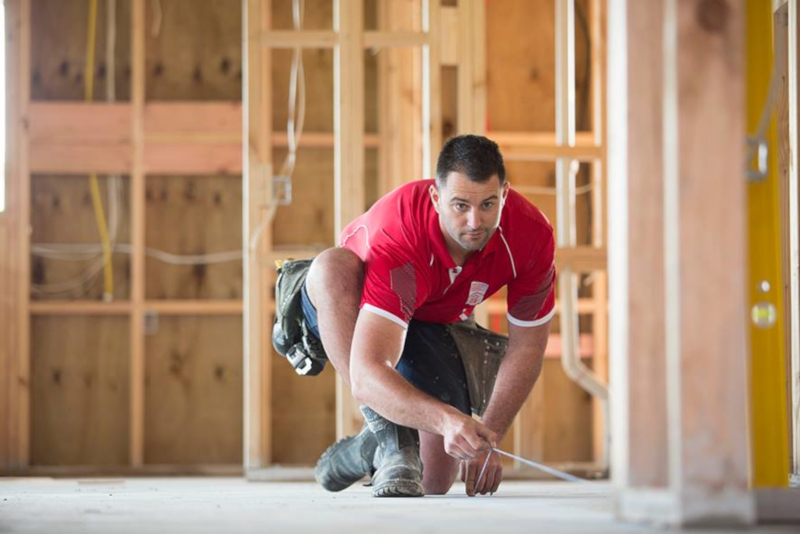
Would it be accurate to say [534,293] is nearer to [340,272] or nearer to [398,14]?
[340,272]

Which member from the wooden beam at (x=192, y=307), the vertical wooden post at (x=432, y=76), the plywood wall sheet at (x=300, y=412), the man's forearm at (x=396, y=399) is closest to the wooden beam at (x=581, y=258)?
the vertical wooden post at (x=432, y=76)

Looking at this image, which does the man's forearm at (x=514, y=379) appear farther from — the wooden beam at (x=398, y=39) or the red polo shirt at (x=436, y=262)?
the wooden beam at (x=398, y=39)

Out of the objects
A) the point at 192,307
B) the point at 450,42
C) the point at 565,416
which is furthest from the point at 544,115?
the point at 192,307

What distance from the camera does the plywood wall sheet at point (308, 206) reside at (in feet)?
18.9

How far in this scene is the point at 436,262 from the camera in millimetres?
2879

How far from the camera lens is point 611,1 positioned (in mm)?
Result: 1707

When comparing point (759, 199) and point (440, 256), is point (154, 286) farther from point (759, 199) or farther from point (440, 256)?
point (759, 199)

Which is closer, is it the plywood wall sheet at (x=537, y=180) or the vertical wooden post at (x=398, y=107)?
the vertical wooden post at (x=398, y=107)

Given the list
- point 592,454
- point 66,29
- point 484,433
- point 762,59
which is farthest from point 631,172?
point 66,29

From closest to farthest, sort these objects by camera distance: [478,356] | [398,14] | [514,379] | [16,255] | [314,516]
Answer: [314,516] < [514,379] < [478,356] < [398,14] < [16,255]

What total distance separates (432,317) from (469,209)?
591 millimetres

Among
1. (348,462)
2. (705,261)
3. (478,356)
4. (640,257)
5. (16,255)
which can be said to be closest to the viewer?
(705,261)

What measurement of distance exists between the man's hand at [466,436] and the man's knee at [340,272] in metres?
0.62

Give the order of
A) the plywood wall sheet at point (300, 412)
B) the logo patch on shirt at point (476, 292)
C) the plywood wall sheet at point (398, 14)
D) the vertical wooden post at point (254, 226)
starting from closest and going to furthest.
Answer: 1. the logo patch on shirt at point (476, 292)
2. the vertical wooden post at point (254, 226)
3. the plywood wall sheet at point (398, 14)
4. the plywood wall sheet at point (300, 412)
